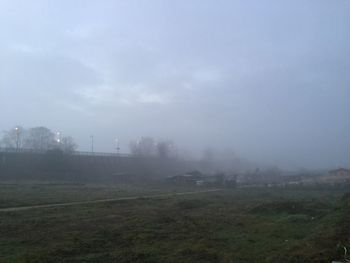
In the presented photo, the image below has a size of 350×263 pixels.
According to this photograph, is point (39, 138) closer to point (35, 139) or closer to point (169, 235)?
point (35, 139)

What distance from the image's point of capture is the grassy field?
13.5 meters

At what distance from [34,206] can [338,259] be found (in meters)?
21.8

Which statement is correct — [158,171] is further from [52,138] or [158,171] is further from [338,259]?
[338,259]

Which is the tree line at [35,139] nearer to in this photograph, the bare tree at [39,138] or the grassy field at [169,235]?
the bare tree at [39,138]

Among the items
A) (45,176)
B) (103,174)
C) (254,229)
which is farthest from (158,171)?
(254,229)

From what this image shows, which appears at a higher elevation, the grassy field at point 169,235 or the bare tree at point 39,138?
the bare tree at point 39,138

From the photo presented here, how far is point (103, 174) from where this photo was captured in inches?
3135

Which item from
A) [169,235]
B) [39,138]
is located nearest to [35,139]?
[39,138]

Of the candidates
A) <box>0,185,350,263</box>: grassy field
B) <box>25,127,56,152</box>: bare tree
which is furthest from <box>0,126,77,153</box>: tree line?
<box>0,185,350,263</box>: grassy field

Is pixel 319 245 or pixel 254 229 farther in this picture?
pixel 254 229

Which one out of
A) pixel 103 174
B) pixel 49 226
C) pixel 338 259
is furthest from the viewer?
pixel 103 174

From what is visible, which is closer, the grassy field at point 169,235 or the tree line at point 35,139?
the grassy field at point 169,235

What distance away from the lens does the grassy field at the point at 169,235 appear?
1350 cm

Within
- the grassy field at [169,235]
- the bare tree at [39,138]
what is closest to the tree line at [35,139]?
the bare tree at [39,138]
